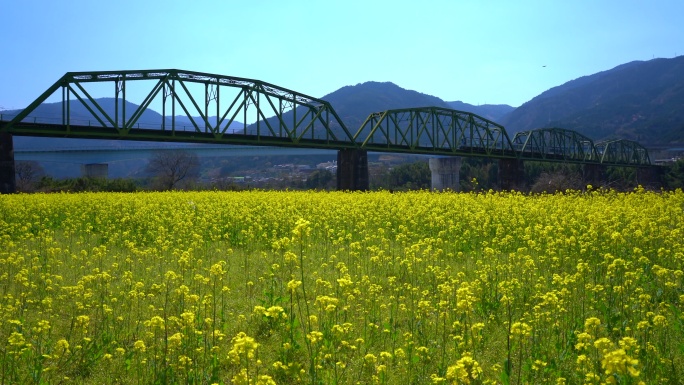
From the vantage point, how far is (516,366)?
5496 millimetres

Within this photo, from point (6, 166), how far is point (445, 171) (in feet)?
150

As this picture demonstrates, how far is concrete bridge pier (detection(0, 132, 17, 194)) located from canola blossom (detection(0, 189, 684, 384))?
2115 cm

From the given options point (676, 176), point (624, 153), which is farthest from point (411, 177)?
point (624, 153)

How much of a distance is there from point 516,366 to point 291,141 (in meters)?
43.6

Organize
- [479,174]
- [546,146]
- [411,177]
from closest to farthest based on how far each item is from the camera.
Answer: [546,146] < [411,177] < [479,174]

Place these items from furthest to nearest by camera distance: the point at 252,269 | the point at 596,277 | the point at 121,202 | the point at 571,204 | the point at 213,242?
the point at 121,202, the point at 571,204, the point at 213,242, the point at 252,269, the point at 596,277

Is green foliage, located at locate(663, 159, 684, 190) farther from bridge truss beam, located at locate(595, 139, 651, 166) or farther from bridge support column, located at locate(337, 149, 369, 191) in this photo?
bridge support column, located at locate(337, 149, 369, 191)

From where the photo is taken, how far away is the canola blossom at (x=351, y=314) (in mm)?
5000

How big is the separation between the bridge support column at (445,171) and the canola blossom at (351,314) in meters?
48.8

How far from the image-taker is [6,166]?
32938 millimetres

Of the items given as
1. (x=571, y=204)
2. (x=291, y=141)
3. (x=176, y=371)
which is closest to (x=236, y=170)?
(x=291, y=141)

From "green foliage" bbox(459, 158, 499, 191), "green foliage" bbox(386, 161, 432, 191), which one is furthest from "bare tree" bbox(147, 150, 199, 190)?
"green foliage" bbox(459, 158, 499, 191)

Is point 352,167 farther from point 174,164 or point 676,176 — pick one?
point 676,176

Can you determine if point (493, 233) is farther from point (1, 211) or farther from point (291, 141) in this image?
point (291, 141)
